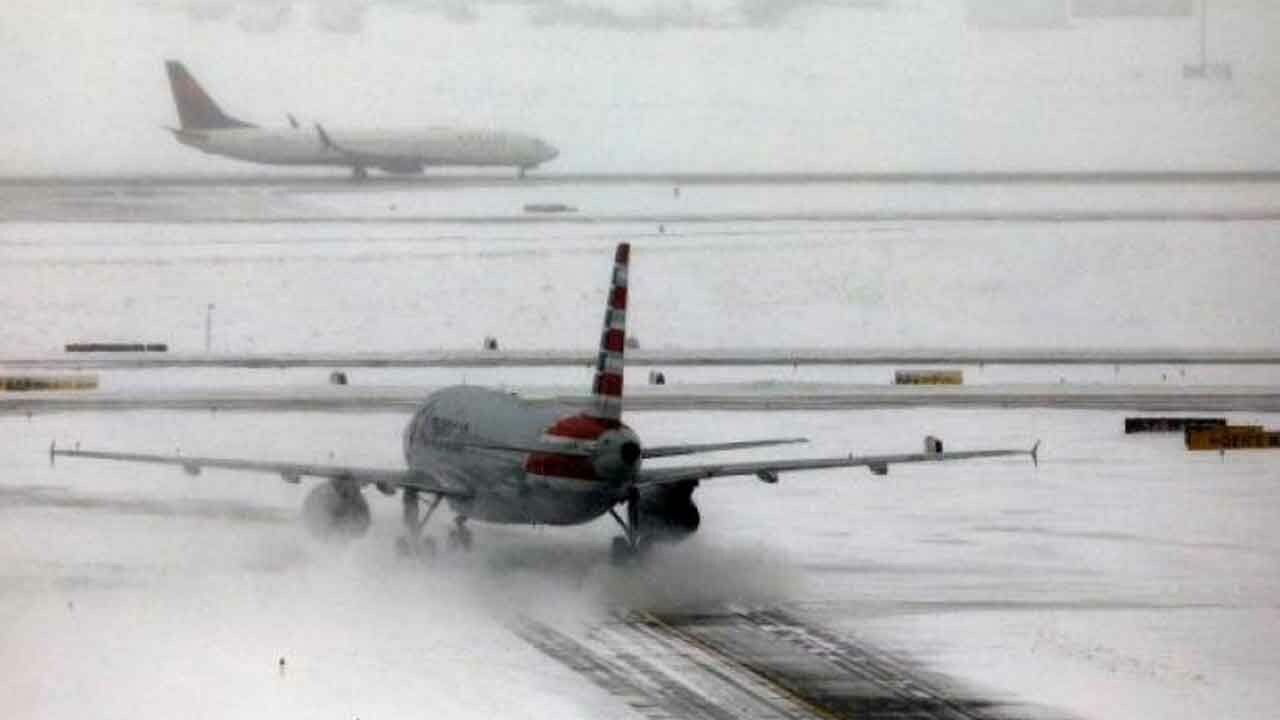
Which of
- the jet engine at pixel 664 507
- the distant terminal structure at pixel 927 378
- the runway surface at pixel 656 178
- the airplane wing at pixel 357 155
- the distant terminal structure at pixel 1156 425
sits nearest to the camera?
the jet engine at pixel 664 507

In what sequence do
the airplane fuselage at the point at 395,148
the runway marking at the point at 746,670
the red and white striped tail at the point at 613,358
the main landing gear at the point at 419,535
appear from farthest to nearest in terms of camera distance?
1. the airplane fuselage at the point at 395,148
2. the main landing gear at the point at 419,535
3. the red and white striped tail at the point at 613,358
4. the runway marking at the point at 746,670

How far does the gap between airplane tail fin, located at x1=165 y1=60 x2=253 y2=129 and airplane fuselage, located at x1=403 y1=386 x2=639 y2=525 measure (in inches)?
1688

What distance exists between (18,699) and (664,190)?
58.6m

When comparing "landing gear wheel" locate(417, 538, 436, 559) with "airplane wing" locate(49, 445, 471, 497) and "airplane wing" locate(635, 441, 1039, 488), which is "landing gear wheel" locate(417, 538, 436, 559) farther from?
"airplane wing" locate(635, 441, 1039, 488)

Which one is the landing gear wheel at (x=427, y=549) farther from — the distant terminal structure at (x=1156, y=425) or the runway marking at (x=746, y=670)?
the distant terminal structure at (x=1156, y=425)

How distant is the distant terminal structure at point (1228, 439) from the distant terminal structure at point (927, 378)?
1147 centimetres

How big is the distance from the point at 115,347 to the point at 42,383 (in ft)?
23.1

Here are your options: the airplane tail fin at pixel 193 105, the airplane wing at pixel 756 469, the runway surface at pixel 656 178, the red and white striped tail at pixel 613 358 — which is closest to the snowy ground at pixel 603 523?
the airplane wing at pixel 756 469

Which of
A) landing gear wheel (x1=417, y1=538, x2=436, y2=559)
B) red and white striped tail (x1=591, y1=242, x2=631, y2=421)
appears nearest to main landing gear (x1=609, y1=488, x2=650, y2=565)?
red and white striped tail (x1=591, y1=242, x2=631, y2=421)

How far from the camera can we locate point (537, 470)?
4616 cm

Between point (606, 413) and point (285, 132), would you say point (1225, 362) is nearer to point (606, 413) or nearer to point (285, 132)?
point (606, 413)

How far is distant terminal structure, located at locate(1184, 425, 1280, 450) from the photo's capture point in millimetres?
63125

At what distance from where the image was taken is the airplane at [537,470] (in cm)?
4497

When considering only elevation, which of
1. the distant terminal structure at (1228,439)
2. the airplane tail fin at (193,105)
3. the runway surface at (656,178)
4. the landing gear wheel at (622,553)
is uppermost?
the airplane tail fin at (193,105)
